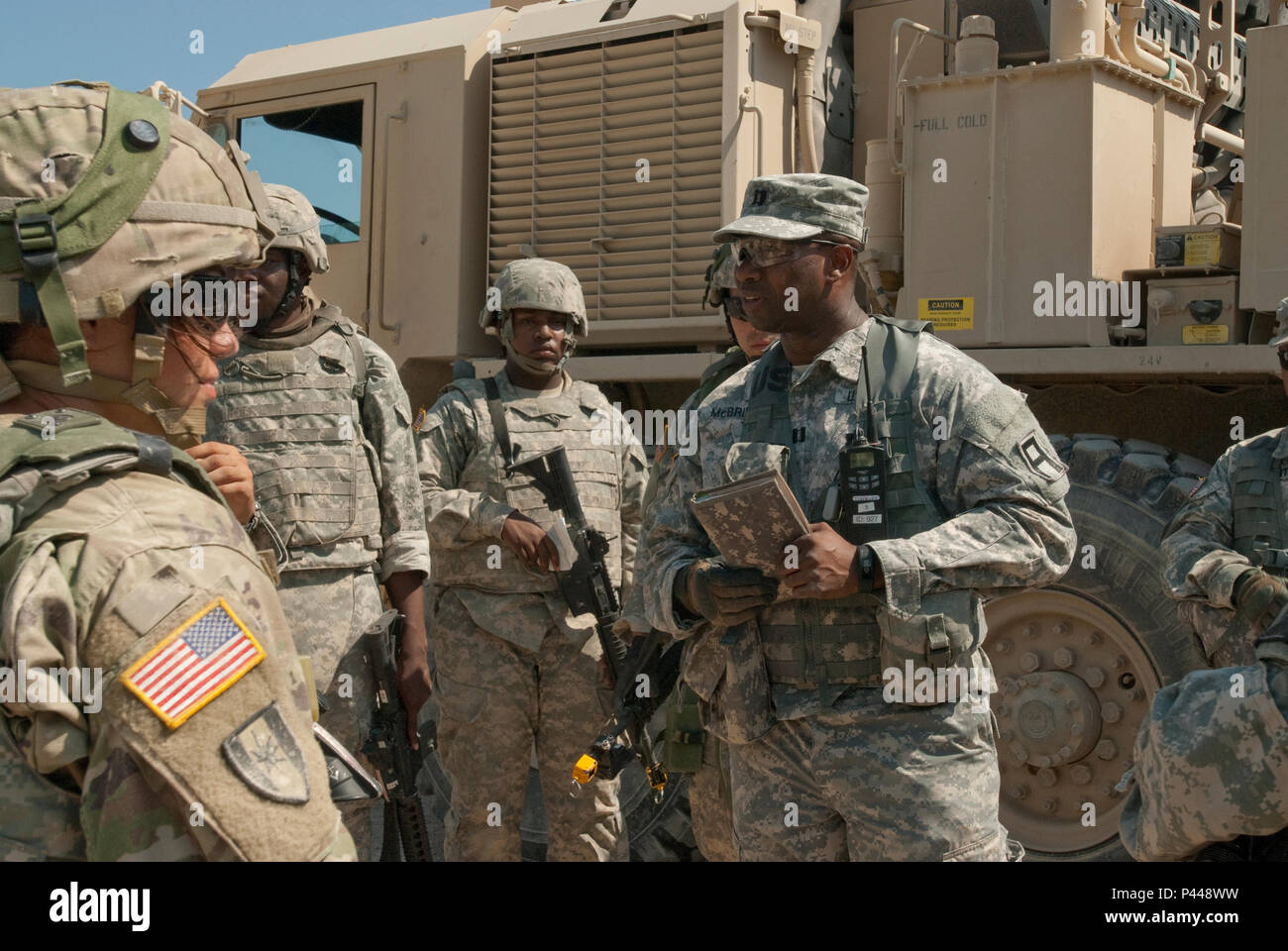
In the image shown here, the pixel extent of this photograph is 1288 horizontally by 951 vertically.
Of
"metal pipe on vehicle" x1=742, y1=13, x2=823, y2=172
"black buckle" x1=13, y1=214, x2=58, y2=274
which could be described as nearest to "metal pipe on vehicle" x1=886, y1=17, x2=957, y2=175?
"metal pipe on vehicle" x1=742, y1=13, x2=823, y2=172

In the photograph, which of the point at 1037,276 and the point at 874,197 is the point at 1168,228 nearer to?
the point at 1037,276

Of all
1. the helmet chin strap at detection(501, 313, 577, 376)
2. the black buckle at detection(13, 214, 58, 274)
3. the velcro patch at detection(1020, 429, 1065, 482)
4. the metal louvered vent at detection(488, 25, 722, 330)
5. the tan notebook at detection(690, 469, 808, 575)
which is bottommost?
the tan notebook at detection(690, 469, 808, 575)

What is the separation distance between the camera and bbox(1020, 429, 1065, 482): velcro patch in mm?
2738

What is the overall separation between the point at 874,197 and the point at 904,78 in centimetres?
42

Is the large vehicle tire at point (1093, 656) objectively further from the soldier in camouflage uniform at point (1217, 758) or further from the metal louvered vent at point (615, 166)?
the soldier in camouflage uniform at point (1217, 758)

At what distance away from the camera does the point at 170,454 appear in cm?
148

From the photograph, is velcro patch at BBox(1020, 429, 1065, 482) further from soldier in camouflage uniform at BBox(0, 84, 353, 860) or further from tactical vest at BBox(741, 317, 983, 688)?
soldier in camouflage uniform at BBox(0, 84, 353, 860)

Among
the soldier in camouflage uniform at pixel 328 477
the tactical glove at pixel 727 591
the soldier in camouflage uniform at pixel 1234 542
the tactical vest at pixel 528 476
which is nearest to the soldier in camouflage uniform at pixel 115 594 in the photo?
the tactical glove at pixel 727 591

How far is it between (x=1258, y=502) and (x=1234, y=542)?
0.43 ft

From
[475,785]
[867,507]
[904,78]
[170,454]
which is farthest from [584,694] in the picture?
[170,454]

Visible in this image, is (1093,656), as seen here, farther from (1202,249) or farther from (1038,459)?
(1038,459)

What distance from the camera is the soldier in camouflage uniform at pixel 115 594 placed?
132cm

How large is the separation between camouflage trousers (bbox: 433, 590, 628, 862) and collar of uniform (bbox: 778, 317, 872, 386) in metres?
1.65

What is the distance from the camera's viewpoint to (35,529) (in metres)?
1.36
